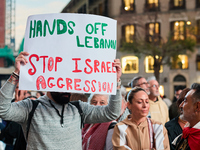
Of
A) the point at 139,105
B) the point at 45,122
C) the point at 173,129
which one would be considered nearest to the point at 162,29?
the point at 173,129

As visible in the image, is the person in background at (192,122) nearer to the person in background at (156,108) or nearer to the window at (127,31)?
the person in background at (156,108)

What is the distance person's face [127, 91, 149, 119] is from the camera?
149 inches

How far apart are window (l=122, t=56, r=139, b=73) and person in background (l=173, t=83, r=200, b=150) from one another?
27.0 meters

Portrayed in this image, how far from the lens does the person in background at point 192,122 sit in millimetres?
2852

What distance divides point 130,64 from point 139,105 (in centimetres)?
2675

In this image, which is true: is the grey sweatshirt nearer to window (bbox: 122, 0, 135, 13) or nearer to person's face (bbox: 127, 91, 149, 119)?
person's face (bbox: 127, 91, 149, 119)

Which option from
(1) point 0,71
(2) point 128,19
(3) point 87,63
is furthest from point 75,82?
(1) point 0,71

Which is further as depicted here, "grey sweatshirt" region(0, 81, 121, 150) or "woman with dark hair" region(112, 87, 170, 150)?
"woman with dark hair" region(112, 87, 170, 150)

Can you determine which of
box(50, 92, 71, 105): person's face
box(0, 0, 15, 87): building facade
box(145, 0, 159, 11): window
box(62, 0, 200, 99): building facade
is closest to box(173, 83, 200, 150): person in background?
box(50, 92, 71, 105): person's face

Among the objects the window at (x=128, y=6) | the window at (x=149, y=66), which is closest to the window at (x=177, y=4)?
the window at (x=128, y=6)

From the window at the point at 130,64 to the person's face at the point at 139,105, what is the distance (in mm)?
26199

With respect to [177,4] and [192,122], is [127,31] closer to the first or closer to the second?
[177,4]

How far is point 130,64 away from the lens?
3045 cm

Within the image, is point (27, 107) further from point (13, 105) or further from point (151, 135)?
point (151, 135)
